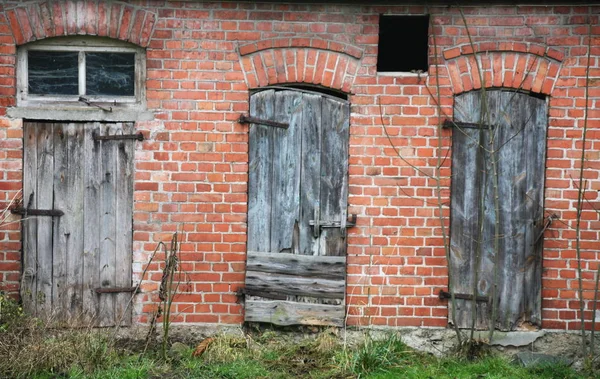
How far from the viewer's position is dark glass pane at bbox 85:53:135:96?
6.88 m

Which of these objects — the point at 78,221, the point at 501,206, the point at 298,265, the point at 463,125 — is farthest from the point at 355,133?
the point at 78,221

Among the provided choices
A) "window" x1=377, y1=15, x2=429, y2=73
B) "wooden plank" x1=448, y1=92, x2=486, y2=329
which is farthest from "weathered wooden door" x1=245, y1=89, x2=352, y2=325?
"window" x1=377, y1=15, x2=429, y2=73

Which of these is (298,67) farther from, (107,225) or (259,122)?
(107,225)

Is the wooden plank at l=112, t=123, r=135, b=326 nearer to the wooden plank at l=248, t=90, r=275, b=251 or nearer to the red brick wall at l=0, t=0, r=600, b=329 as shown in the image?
the red brick wall at l=0, t=0, r=600, b=329

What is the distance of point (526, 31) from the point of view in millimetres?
6789

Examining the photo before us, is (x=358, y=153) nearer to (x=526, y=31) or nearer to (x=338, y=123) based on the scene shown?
(x=338, y=123)

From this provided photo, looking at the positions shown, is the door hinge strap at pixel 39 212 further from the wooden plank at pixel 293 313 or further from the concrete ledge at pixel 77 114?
the wooden plank at pixel 293 313

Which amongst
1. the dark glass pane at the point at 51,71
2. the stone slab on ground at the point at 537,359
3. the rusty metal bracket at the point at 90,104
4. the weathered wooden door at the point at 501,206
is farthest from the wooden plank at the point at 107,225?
the stone slab on ground at the point at 537,359

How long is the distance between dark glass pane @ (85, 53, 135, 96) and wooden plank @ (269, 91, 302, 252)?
144cm

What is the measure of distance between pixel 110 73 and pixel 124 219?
1.41m

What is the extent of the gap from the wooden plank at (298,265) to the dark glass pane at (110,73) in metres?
2.02

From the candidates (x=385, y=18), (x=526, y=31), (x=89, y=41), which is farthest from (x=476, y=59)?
(x=89, y=41)

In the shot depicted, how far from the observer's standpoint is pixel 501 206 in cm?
692

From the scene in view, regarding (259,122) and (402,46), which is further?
(402,46)
